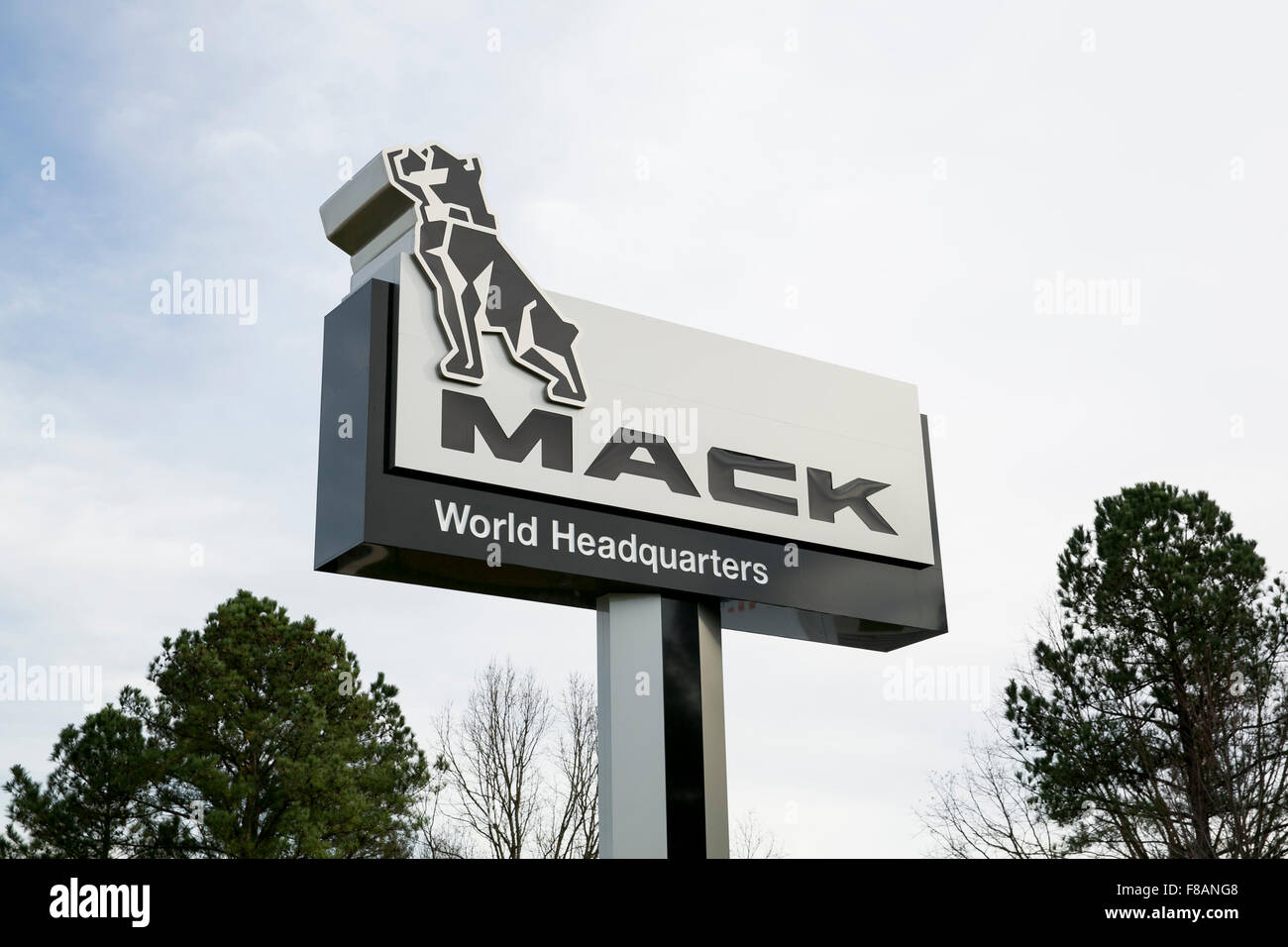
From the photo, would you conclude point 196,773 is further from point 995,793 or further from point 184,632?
point 995,793

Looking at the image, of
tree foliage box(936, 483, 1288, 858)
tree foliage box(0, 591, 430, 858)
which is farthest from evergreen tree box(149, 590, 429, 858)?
Answer: tree foliage box(936, 483, 1288, 858)

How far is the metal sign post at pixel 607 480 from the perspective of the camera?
34.0 ft

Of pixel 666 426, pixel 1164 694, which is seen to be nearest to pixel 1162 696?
pixel 1164 694

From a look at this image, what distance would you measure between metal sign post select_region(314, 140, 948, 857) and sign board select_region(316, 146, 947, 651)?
0.02 meters

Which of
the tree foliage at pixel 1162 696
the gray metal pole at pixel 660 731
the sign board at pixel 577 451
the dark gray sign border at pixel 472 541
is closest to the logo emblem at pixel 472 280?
the sign board at pixel 577 451

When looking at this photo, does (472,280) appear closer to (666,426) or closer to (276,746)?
(666,426)

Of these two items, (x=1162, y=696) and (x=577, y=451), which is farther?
(x=1162, y=696)

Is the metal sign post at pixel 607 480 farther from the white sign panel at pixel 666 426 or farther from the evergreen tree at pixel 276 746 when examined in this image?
the evergreen tree at pixel 276 746

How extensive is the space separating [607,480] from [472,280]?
2.15 meters

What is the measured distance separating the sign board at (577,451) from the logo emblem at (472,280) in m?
0.02

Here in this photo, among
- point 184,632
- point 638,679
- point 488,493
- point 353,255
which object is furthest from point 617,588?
point 184,632

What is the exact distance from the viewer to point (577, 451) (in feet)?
36.8

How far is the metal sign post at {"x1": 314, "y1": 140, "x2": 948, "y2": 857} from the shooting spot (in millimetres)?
10375

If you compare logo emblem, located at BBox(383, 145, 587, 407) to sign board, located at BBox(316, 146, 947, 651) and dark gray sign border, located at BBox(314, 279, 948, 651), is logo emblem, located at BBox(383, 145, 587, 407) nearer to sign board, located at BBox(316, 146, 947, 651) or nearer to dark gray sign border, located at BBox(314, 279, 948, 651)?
sign board, located at BBox(316, 146, 947, 651)
